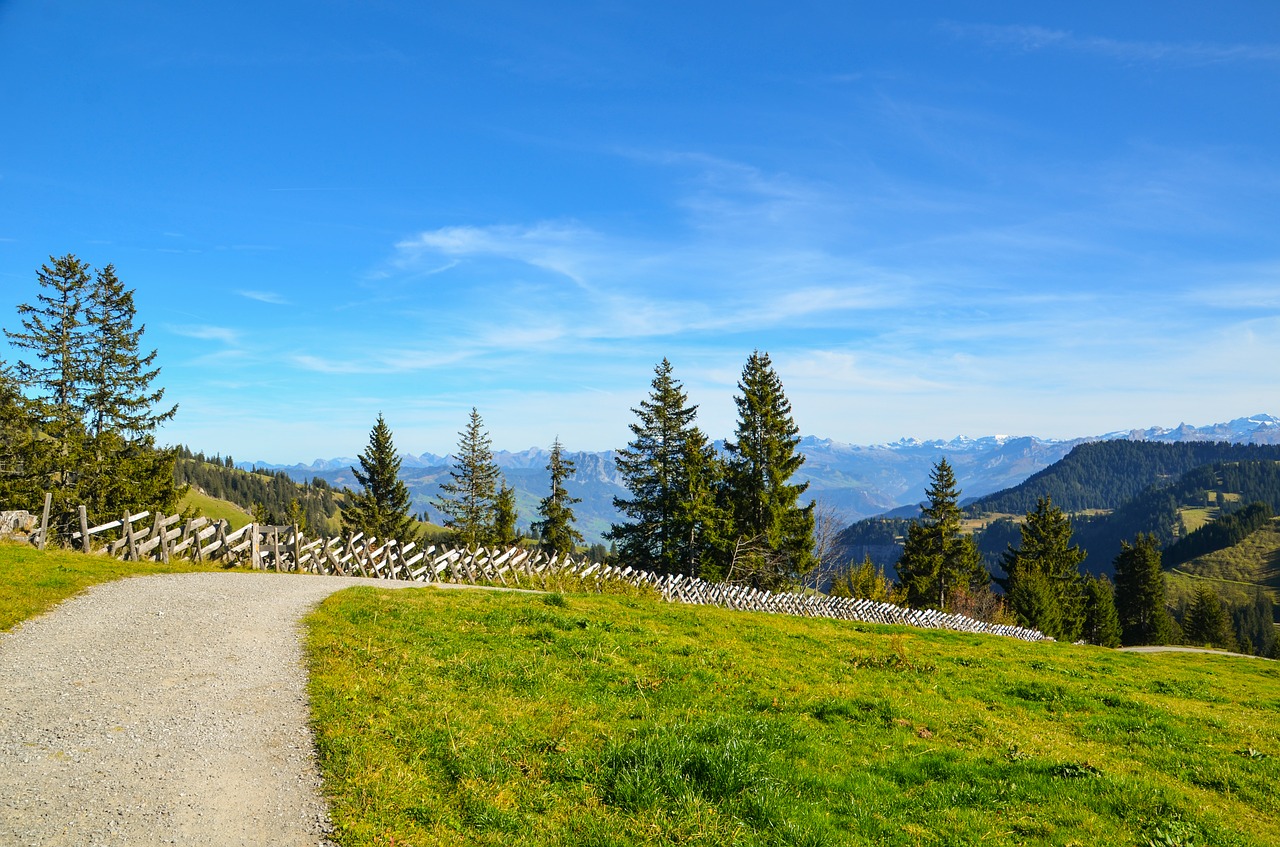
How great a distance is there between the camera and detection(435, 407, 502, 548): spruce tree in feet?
232

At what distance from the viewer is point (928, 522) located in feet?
252

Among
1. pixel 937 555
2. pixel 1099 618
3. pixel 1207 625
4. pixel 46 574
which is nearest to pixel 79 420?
pixel 46 574

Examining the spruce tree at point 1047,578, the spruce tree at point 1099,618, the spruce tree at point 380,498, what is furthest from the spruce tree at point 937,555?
the spruce tree at point 380,498

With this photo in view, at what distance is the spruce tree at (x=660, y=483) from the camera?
4912 centimetres

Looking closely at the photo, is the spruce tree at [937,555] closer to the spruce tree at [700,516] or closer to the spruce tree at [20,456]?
the spruce tree at [700,516]

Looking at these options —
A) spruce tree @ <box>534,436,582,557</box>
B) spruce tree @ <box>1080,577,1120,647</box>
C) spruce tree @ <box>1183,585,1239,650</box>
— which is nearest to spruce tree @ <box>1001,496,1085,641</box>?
spruce tree @ <box>1080,577,1120,647</box>

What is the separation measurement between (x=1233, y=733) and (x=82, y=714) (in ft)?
64.9

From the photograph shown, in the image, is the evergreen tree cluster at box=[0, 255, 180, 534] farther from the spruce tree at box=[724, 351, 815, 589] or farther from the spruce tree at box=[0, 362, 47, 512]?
the spruce tree at box=[724, 351, 815, 589]

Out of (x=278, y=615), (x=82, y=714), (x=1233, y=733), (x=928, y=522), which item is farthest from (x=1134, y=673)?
(x=928, y=522)

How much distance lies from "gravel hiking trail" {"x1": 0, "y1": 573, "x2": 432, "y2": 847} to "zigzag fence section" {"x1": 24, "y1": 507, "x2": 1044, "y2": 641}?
439 inches

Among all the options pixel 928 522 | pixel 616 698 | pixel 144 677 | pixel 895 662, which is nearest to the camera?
pixel 144 677

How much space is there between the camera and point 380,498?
237 ft

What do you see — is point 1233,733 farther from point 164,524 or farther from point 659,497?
point 659,497

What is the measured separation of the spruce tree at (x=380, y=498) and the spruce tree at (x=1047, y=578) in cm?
6413
